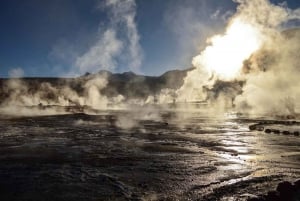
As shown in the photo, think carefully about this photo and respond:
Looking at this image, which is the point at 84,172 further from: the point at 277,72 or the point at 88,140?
the point at 277,72

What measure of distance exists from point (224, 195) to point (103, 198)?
4332 millimetres

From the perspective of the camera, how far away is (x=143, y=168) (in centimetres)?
1777

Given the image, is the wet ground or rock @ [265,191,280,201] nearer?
rock @ [265,191,280,201]

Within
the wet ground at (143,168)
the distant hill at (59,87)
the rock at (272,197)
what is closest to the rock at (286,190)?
the rock at (272,197)

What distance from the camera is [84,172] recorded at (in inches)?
659

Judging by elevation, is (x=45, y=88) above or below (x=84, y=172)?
above

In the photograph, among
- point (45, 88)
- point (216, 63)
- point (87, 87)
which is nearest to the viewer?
point (216, 63)

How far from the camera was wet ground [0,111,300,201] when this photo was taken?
1365 cm

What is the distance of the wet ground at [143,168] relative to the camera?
13648 millimetres

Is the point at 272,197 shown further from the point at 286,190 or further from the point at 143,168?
the point at 143,168

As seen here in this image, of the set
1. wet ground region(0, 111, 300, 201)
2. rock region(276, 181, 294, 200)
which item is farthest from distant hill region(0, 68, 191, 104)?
rock region(276, 181, 294, 200)

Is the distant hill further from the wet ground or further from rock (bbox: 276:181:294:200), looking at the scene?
rock (bbox: 276:181:294:200)

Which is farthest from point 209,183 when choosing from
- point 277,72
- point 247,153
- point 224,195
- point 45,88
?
point 45,88

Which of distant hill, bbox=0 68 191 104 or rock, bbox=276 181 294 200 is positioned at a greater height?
distant hill, bbox=0 68 191 104
